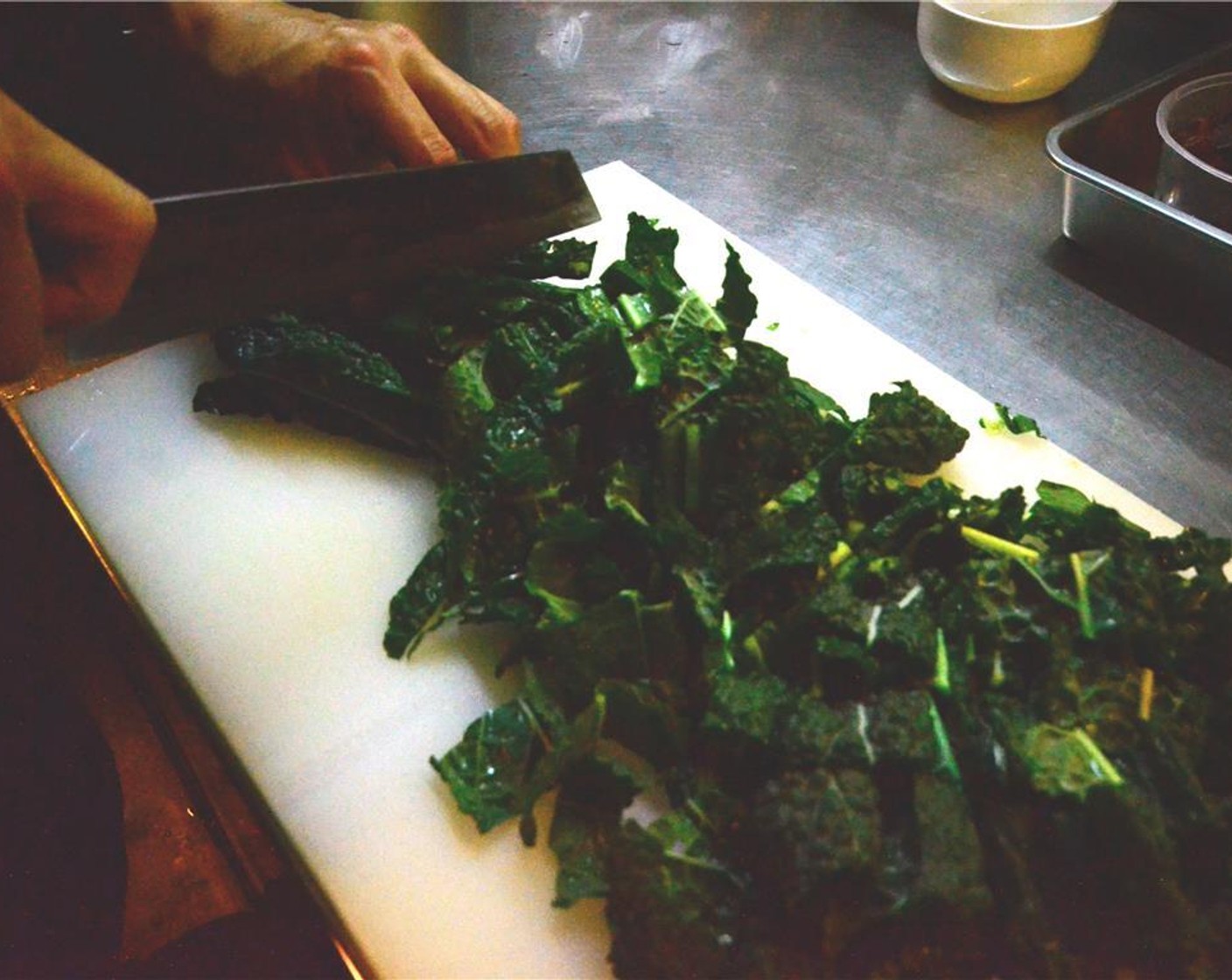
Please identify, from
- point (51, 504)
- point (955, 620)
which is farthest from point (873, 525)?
point (51, 504)

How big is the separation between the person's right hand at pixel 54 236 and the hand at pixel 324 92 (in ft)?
2.06

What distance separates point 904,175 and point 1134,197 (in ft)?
2.20

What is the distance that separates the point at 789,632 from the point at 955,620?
0.23m

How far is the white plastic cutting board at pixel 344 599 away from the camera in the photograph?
1399 millimetres

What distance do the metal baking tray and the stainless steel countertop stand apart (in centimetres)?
7

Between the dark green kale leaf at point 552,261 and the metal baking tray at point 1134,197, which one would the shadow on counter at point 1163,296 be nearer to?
the metal baking tray at point 1134,197

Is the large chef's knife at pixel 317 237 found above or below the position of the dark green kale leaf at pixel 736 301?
above

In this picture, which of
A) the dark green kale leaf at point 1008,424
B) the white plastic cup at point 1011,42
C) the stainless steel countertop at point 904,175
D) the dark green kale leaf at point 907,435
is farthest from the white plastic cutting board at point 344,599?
the white plastic cup at point 1011,42

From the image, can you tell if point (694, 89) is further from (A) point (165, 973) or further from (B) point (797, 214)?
(A) point (165, 973)

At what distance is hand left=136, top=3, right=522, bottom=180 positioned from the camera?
1.98 meters

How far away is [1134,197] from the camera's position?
2.13 meters

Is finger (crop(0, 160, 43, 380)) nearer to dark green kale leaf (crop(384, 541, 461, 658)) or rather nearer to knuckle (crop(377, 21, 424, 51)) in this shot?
dark green kale leaf (crop(384, 541, 461, 658))

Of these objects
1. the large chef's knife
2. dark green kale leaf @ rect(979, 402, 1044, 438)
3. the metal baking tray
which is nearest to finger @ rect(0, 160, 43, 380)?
the large chef's knife

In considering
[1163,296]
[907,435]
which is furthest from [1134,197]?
[907,435]
